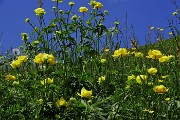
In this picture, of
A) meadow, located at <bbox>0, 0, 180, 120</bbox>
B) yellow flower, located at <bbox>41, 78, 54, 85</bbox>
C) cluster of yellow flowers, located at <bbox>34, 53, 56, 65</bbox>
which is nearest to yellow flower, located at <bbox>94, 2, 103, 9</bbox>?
meadow, located at <bbox>0, 0, 180, 120</bbox>

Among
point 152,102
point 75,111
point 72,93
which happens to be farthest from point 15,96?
point 152,102

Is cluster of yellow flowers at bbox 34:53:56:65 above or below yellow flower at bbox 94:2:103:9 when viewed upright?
below

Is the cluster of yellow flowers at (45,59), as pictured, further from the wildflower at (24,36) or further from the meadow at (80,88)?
the wildflower at (24,36)

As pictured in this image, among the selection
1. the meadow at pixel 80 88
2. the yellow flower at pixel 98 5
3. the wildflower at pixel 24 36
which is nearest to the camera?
the meadow at pixel 80 88

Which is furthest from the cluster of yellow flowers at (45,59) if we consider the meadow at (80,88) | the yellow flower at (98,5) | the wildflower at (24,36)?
the yellow flower at (98,5)

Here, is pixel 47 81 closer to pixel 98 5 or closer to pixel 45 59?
pixel 45 59

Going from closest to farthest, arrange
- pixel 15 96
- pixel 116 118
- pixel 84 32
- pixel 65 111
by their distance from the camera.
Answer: pixel 116 118, pixel 65 111, pixel 15 96, pixel 84 32

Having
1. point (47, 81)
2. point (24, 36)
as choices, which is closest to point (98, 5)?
→ point (24, 36)

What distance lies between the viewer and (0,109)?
3.17m

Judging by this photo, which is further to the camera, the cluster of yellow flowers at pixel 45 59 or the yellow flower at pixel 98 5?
the yellow flower at pixel 98 5

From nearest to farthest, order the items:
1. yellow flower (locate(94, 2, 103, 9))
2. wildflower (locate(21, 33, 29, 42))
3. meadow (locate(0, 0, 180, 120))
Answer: meadow (locate(0, 0, 180, 120)) < wildflower (locate(21, 33, 29, 42)) < yellow flower (locate(94, 2, 103, 9))

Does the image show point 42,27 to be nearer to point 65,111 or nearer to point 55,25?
point 55,25

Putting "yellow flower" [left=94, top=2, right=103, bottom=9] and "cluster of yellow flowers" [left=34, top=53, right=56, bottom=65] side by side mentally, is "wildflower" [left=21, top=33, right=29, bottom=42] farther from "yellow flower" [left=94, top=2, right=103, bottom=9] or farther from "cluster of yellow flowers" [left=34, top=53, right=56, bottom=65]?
"cluster of yellow flowers" [left=34, top=53, right=56, bottom=65]

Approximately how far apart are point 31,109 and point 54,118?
20 centimetres
